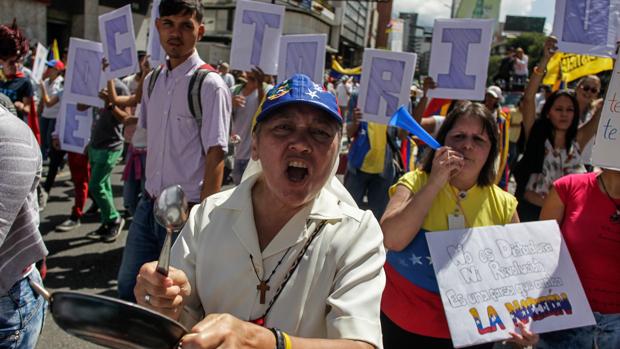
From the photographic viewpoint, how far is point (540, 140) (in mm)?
3930

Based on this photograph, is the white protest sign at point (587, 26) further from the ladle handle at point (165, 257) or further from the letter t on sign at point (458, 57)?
the ladle handle at point (165, 257)

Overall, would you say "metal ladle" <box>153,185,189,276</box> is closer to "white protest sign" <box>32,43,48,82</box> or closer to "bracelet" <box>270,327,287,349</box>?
"bracelet" <box>270,327,287,349</box>

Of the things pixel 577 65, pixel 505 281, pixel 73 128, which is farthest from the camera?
pixel 577 65

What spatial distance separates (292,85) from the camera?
4.49 ft

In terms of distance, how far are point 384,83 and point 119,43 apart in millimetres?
2545

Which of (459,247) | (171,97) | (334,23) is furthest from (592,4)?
(334,23)

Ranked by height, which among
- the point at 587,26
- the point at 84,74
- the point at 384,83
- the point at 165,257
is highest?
the point at 587,26

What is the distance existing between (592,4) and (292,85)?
371 cm

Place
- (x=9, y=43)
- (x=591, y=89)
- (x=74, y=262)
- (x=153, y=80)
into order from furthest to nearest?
1. (x=591, y=89)
2. (x=74, y=262)
3. (x=9, y=43)
4. (x=153, y=80)

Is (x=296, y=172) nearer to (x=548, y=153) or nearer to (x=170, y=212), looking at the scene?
(x=170, y=212)

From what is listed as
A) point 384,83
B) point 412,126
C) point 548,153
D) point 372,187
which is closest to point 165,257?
point 412,126

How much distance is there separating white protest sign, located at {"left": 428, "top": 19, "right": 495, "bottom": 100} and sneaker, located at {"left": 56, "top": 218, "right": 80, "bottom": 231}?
4114mm

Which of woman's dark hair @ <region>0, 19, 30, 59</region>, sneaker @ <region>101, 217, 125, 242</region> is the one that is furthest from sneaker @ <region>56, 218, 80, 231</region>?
woman's dark hair @ <region>0, 19, 30, 59</region>

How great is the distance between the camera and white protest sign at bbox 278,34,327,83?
4.97 metres
